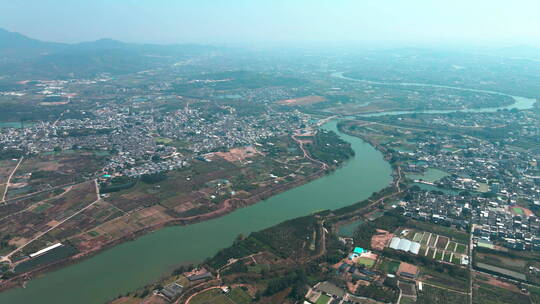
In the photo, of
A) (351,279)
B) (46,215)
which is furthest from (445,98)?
(46,215)

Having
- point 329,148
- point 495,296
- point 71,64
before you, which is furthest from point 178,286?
point 71,64

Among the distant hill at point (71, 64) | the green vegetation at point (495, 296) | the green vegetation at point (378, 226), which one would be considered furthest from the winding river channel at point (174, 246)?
the distant hill at point (71, 64)

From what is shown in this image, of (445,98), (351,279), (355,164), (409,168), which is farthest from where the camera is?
(445,98)

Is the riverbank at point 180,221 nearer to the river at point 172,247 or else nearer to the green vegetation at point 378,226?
the river at point 172,247

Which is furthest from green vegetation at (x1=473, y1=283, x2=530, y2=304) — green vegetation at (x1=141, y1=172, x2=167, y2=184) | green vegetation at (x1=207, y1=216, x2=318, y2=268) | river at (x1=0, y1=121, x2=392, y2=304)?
green vegetation at (x1=141, y1=172, x2=167, y2=184)

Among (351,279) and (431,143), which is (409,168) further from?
(351,279)

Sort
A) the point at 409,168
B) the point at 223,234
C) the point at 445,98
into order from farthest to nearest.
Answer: the point at 445,98 < the point at 409,168 < the point at 223,234

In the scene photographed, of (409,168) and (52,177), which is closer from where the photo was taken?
(52,177)

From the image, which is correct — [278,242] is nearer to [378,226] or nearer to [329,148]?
[378,226]

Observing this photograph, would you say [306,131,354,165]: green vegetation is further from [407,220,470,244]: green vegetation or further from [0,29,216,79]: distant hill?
[0,29,216,79]: distant hill
